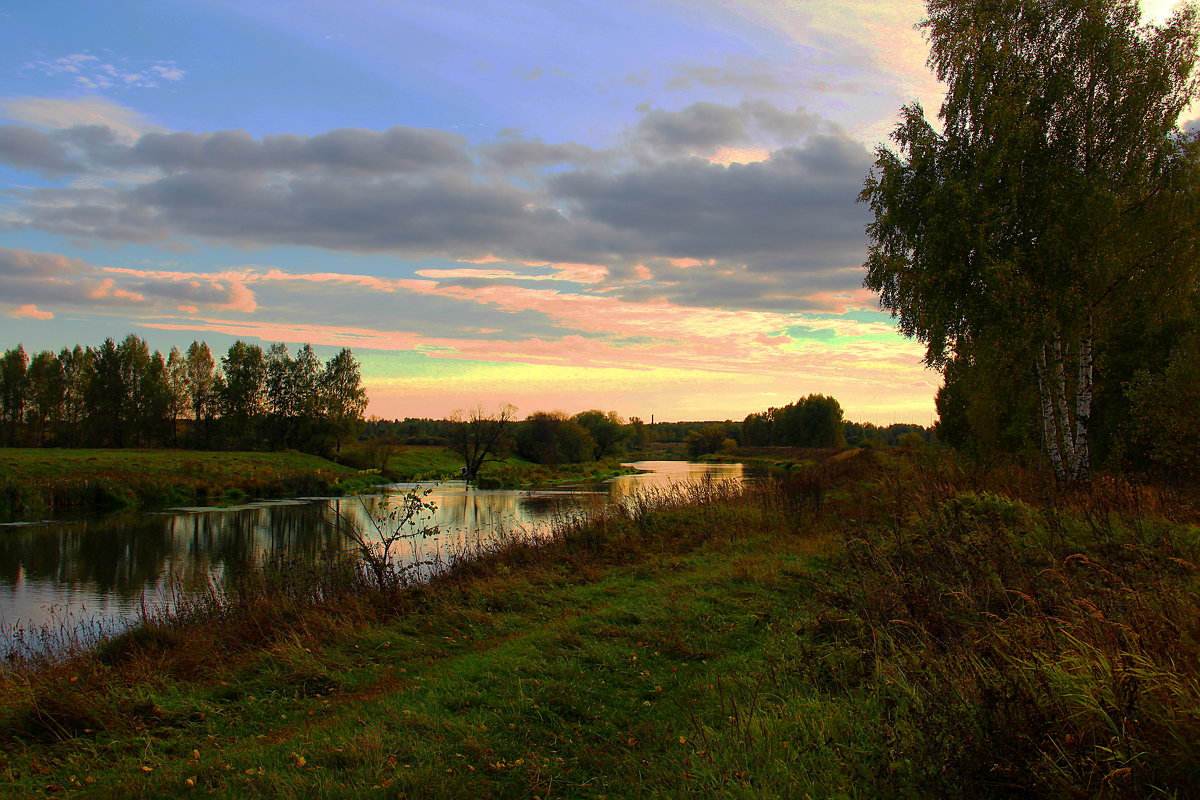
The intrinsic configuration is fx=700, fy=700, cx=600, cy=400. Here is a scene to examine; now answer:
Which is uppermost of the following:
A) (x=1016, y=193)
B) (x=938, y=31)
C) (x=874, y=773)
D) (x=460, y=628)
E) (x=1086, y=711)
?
(x=938, y=31)

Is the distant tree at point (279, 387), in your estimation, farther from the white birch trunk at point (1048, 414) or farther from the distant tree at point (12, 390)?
the white birch trunk at point (1048, 414)

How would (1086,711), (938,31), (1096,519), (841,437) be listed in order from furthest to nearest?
(841,437)
(938,31)
(1096,519)
(1086,711)

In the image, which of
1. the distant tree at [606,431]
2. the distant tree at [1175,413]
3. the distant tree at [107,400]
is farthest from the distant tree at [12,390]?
the distant tree at [1175,413]

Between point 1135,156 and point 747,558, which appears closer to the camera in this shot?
point 747,558

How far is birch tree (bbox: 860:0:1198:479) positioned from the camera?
46.6 ft

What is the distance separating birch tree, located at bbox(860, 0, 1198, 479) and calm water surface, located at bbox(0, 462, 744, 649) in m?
11.3

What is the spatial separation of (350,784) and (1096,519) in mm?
8128

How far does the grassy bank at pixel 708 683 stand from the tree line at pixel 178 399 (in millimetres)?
61157

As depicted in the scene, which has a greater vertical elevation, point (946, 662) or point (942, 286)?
point (942, 286)

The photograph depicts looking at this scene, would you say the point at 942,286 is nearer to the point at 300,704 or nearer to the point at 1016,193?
the point at 1016,193

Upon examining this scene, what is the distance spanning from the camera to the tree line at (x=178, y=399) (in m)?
61.6

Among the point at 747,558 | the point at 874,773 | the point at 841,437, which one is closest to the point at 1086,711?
the point at 874,773

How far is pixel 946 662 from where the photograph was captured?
4566 millimetres

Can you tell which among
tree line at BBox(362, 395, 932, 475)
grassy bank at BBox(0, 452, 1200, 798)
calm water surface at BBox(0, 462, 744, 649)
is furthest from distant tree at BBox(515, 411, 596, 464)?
grassy bank at BBox(0, 452, 1200, 798)
